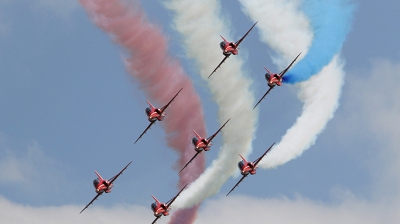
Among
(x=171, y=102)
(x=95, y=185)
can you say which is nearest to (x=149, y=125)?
(x=171, y=102)

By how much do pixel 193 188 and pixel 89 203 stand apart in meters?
12.2

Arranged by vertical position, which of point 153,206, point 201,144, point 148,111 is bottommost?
point 153,206

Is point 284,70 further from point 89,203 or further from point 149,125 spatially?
point 89,203

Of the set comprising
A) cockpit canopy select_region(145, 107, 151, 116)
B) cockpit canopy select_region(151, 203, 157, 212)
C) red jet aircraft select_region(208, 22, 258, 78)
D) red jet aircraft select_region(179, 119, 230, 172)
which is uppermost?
red jet aircraft select_region(208, 22, 258, 78)

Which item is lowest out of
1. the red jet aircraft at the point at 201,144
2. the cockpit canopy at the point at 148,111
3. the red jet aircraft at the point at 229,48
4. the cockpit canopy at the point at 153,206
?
the cockpit canopy at the point at 153,206

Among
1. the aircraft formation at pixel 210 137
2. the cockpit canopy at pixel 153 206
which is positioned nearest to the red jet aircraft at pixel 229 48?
the aircraft formation at pixel 210 137

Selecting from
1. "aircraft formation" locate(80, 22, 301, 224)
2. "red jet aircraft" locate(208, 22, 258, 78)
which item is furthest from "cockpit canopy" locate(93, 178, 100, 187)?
"red jet aircraft" locate(208, 22, 258, 78)

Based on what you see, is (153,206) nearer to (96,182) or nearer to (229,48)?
(96,182)

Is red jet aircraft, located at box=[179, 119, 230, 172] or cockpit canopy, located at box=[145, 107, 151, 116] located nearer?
red jet aircraft, located at box=[179, 119, 230, 172]

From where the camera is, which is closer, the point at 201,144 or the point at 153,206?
the point at 201,144

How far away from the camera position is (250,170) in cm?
8175

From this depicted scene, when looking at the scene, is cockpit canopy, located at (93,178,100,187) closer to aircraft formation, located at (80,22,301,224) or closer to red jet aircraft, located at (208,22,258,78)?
aircraft formation, located at (80,22,301,224)

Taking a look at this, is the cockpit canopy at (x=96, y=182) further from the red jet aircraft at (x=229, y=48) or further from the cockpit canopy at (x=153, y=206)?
the red jet aircraft at (x=229, y=48)

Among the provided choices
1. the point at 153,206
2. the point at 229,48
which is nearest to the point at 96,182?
the point at 153,206
